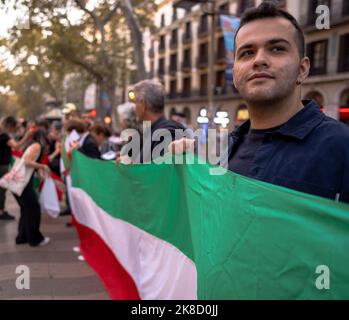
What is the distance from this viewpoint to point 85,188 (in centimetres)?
495

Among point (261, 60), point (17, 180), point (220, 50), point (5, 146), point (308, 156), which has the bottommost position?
point (17, 180)

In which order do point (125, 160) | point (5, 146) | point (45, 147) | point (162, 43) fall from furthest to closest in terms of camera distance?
point (162, 43) < point (5, 146) < point (45, 147) < point (125, 160)

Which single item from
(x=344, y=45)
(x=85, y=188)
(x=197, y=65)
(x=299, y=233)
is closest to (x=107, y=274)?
(x=85, y=188)

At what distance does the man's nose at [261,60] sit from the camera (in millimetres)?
1575

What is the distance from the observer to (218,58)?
1262 inches

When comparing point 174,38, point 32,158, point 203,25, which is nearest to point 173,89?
point 174,38

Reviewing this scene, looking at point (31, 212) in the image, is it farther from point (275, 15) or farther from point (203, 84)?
point (203, 84)

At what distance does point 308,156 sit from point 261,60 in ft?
1.44

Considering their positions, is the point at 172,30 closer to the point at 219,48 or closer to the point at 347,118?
the point at 219,48

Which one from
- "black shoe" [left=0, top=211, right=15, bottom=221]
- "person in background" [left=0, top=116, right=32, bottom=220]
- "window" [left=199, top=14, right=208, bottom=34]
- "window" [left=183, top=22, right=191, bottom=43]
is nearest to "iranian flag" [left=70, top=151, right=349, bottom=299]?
"black shoe" [left=0, top=211, right=15, bottom=221]

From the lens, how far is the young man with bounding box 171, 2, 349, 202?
4.55ft

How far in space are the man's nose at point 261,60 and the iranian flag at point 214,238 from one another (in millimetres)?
468

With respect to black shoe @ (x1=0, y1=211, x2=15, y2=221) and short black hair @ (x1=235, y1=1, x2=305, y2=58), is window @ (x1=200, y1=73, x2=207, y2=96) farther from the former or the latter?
short black hair @ (x1=235, y1=1, x2=305, y2=58)
